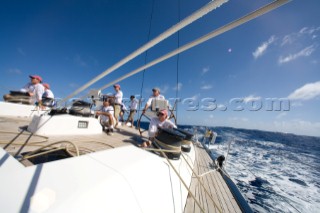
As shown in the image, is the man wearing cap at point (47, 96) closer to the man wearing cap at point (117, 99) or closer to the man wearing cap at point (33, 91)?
the man wearing cap at point (33, 91)

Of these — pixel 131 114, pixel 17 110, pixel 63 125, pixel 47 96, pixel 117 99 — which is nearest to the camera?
pixel 63 125

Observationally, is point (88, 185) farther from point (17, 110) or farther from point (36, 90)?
point (17, 110)

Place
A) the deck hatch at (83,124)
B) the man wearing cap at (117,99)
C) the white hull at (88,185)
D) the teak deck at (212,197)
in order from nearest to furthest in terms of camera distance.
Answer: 1. the white hull at (88,185)
2. the teak deck at (212,197)
3. the deck hatch at (83,124)
4. the man wearing cap at (117,99)

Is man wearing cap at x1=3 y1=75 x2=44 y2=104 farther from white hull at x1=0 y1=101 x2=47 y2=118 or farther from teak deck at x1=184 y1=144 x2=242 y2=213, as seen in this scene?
teak deck at x1=184 y1=144 x2=242 y2=213

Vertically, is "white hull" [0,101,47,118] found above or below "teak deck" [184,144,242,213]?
above

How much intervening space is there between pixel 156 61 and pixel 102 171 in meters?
0.96

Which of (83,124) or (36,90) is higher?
(36,90)

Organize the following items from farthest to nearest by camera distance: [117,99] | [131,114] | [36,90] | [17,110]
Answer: [131,114]
[117,99]
[17,110]
[36,90]

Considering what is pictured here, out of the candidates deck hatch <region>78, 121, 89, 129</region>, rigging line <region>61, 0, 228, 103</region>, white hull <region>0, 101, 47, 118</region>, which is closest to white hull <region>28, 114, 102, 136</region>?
deck hatch <region>78, 121, 89, 129</region>

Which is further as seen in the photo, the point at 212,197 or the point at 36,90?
the point at 36,90

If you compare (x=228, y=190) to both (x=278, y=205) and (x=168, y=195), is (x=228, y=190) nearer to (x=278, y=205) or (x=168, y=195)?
(x=168, y=195)

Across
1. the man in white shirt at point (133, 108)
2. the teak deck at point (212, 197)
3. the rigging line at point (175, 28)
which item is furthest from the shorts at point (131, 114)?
the rigging line at point (175, 28)

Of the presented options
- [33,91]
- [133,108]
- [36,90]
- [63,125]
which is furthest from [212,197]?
[33,91]

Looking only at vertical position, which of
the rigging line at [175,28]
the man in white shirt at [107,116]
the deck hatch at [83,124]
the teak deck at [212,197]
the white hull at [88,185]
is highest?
the rigging line at [175,28]
